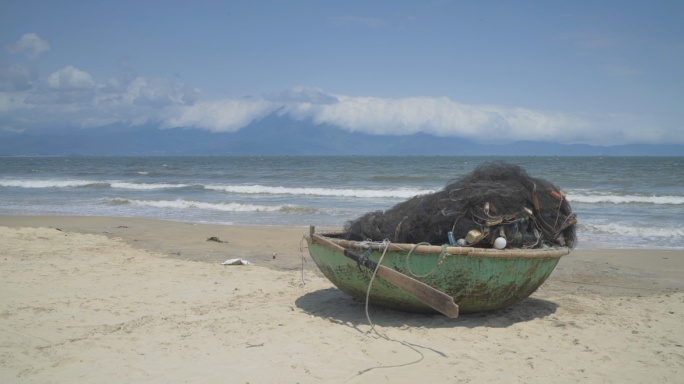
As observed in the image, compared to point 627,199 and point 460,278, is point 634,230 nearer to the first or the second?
point 627,199

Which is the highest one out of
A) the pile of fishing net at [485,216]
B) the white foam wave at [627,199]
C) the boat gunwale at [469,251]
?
the pile of fishing net at [485,216]

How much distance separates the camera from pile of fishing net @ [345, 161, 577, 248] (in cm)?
452

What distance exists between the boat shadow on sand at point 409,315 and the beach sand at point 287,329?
21 millimetres

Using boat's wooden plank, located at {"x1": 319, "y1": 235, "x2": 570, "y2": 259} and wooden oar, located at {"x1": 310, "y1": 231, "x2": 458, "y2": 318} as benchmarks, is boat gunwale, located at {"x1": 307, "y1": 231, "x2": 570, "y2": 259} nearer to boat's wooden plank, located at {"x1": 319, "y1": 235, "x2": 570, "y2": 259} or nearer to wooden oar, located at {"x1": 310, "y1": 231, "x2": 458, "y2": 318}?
boat's wooden plank, located at {"x1": 319, "y1": 235, "x2": 570, "y2": 259}

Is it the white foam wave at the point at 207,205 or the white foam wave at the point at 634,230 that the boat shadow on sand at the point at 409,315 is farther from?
the white foam wave at the point at 207,205

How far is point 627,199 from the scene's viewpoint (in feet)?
60.8

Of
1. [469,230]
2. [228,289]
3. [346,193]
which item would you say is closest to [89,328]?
[228,289]

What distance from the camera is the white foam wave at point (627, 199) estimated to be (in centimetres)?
1799

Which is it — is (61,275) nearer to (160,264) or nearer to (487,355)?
(160,264)

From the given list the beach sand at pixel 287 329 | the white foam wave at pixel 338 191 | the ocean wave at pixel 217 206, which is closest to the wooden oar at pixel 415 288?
the beach sand at pixel 287 329

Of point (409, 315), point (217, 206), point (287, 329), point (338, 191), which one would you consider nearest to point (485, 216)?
point (409, 315)

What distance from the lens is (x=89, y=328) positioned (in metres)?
4.52

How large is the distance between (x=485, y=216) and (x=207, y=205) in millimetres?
14513

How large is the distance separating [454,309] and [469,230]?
797 millimetres
